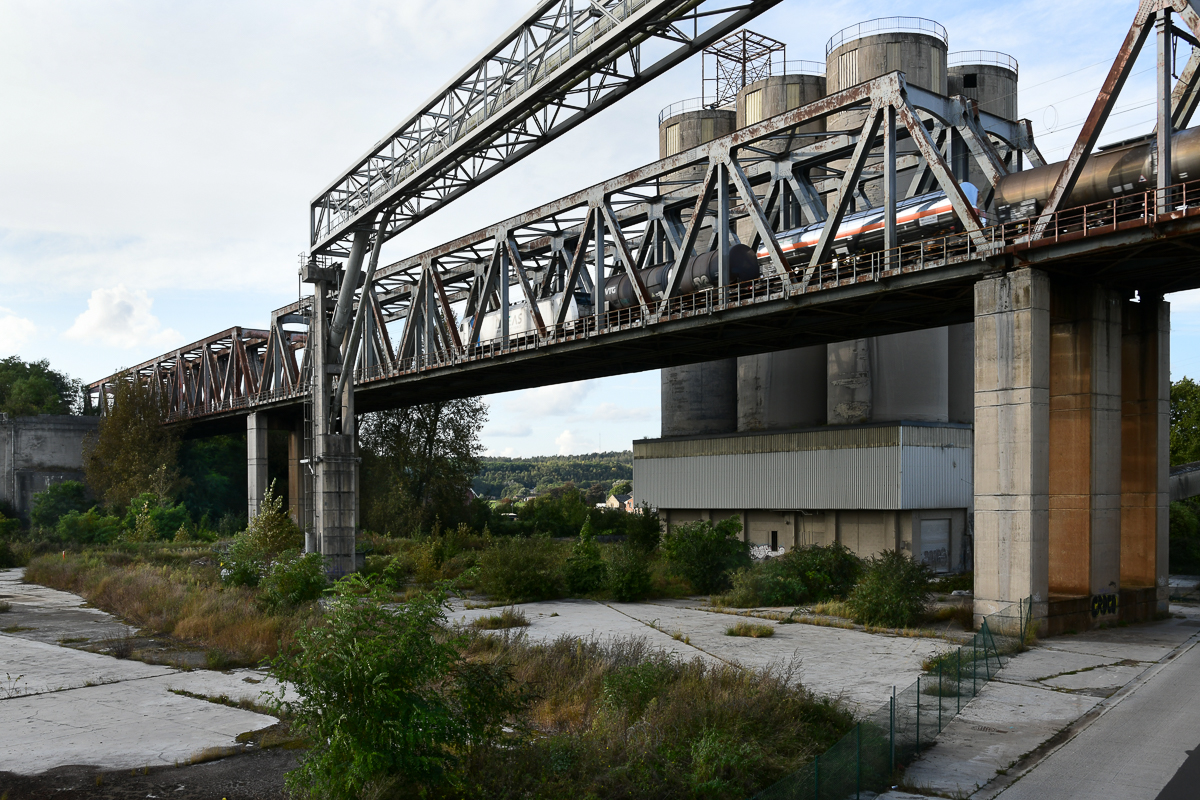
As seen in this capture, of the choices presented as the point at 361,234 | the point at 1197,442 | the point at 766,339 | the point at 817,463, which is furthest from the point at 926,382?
the point at 1197,442

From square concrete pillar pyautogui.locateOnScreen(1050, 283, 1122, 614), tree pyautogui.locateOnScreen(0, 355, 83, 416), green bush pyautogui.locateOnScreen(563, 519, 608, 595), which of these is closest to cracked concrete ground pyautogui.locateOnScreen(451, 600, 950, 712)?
green bush pyautogui.locateOnScreen(563, 519, 608, 595)

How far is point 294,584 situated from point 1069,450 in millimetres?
19898

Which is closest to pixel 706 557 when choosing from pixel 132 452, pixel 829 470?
pixel 829 470

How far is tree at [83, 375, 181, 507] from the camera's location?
6375cm

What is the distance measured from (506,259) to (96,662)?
23.8 metres

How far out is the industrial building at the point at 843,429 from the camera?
3741 centimetres

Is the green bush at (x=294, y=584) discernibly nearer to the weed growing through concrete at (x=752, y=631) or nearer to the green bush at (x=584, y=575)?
the green bush at (x=584, y=575)

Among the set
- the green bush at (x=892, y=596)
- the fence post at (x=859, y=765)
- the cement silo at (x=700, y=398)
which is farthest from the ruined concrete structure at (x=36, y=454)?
the fence post at (x=859, y=765)

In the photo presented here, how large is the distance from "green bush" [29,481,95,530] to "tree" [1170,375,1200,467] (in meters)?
82.0

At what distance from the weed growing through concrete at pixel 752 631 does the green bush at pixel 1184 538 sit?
35.3 metres

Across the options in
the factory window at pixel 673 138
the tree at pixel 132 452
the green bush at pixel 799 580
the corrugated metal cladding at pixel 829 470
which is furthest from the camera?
the tree at pixel 132 452

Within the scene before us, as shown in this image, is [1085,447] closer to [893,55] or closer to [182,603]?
[182,603]

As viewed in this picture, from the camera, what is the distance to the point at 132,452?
65.3m

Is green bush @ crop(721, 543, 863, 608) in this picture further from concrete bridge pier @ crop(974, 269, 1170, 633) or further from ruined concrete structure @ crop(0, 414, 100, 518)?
ruined concrete structure @ crop(0, 414, 100, 518)
